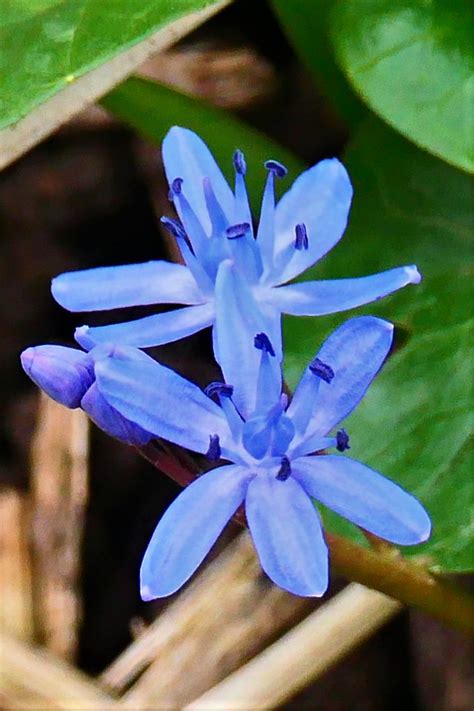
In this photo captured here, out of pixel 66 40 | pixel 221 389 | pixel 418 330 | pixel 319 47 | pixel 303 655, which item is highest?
pixel 66 40

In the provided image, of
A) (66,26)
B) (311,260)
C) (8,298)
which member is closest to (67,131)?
(8,298)

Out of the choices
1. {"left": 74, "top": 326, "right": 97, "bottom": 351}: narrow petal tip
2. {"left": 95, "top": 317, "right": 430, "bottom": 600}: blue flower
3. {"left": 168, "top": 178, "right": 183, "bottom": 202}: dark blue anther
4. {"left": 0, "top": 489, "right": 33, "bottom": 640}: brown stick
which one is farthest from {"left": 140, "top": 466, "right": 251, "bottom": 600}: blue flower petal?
{"left": 0, "top": 489, "right": 33, "bottom": 640}: brown stick

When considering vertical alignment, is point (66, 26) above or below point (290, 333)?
above

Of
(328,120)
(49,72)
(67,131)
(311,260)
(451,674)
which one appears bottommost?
(451,674)

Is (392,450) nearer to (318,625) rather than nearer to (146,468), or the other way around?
(318,625)

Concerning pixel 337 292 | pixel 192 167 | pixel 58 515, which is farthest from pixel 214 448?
pixel 58 515

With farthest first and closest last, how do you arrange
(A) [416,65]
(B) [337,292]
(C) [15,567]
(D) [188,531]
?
(C) [15,567]
(A) [416,65]
(B) [337,292]
(D) [188,531]

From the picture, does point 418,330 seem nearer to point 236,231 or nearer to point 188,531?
point 236,231

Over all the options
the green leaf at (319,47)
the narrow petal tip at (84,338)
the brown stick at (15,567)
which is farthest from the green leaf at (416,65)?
the brown stick at (15,567)
